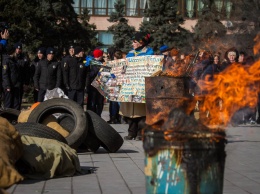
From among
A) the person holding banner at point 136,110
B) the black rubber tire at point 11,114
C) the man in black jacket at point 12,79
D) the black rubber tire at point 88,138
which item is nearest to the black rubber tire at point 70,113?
the black rubber tire at point 88,138

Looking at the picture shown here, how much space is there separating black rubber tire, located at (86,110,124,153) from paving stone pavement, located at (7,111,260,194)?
18 centimetres

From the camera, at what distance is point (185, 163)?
20.3ft

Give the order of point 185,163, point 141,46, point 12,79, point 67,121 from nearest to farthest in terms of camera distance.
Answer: point 185,163 → point 67,121 → point 141,46 → point 12,79

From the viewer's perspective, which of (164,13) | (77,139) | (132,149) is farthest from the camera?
(164,13)

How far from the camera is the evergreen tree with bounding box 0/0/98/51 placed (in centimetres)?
4025

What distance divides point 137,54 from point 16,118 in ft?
9.30

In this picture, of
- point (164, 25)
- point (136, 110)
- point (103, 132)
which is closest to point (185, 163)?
point (103, 132)

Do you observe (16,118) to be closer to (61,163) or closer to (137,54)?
(137,54)

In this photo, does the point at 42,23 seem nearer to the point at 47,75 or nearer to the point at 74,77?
the point at 47,75

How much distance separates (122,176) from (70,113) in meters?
2.70

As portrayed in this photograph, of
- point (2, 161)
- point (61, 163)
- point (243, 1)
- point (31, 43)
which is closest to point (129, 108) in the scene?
point (61, 163)

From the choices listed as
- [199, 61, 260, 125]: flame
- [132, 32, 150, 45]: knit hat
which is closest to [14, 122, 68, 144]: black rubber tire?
[199, 61, 260, 125]: flame

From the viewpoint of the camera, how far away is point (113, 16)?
54.8 m

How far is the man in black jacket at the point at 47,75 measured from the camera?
776 inches
